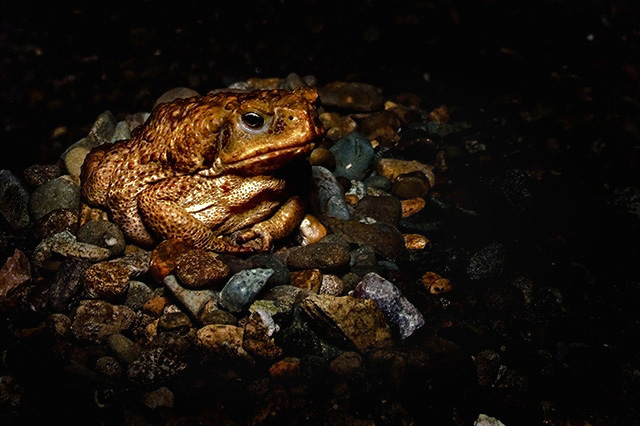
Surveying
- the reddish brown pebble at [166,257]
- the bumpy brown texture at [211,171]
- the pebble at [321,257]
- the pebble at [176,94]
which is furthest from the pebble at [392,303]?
the pebble at [176,94]

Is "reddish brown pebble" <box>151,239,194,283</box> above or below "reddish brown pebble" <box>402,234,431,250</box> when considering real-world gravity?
above

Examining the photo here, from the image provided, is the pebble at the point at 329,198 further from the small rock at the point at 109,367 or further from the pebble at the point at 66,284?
A: the small rock at the point at 109,367


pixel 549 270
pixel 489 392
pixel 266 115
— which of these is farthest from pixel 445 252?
pixel 266 115

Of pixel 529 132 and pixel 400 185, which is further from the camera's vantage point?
pixel 529 132

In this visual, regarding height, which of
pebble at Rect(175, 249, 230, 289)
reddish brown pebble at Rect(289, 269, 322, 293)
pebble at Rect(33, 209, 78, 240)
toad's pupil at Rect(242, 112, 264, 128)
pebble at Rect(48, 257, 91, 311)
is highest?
toad's pupil at Rect(242, 112, 264, 128)

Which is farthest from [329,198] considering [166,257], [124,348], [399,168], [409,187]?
[124,348]

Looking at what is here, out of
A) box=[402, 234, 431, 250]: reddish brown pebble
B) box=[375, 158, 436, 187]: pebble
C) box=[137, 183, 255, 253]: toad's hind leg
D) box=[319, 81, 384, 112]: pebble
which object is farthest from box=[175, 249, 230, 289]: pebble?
box=[319, 81, 384, 112]: pebble

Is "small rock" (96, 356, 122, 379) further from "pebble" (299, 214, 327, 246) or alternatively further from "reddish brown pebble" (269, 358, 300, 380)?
"pebble" (299, 214, 327, 246)

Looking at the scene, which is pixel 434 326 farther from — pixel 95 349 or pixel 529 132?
pixel 529 132
